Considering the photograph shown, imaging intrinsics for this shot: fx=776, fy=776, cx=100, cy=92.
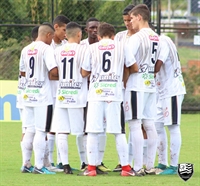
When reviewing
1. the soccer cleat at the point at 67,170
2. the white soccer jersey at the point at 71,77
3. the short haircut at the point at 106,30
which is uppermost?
the short haircut at the point at 106,30

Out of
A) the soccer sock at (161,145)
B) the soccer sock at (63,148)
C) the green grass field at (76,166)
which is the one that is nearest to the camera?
the green grass field at (76,166)

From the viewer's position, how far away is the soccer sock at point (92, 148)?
31.8 feet

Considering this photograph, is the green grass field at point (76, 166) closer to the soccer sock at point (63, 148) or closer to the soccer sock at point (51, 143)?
the soccer sock at point (63, 148)

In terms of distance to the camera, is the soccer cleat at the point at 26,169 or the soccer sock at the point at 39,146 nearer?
the soccer sock at the point at 39,146

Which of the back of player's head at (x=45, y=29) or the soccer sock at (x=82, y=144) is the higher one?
the back of player's head at (x=45, y=29)

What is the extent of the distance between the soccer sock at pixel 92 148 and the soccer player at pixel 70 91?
354 mm

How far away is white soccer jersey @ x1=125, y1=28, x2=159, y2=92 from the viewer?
9.77 m

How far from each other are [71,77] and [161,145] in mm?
1581

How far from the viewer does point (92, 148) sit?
970 cm

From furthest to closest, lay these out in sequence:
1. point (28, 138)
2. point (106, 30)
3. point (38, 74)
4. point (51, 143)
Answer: point (51, 143) < point (28, 138) < point (38, 74) < point (106, 30)

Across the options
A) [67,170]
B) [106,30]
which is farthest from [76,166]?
[106,30]

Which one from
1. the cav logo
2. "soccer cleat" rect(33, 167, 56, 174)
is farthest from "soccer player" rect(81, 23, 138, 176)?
the cav logo

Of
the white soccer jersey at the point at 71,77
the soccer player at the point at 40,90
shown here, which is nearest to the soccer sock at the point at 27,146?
the soccer player at the point at 40,90

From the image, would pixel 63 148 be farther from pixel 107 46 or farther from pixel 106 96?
pixel 107 46
